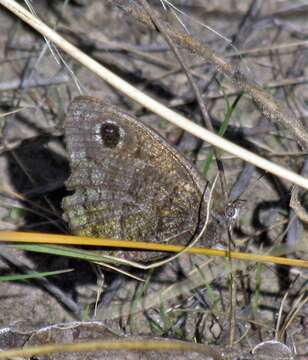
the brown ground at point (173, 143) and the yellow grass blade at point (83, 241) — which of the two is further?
the brown ground at point (173, 143)

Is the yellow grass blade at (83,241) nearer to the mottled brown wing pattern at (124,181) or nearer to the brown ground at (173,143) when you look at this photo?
the brown ground at (173,143)

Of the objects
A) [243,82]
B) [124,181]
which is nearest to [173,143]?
[124,181]

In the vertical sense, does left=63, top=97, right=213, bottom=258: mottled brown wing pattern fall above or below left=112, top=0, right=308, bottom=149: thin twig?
below

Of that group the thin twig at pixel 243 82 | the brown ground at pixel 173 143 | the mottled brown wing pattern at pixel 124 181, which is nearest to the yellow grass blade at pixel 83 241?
the brown ground at pixel 173 143

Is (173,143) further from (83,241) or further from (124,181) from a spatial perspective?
(83,241)

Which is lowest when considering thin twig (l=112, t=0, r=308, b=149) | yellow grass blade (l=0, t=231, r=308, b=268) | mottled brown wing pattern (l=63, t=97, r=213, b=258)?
yellow grass blade (l=0, t=231, r=308, b=268)

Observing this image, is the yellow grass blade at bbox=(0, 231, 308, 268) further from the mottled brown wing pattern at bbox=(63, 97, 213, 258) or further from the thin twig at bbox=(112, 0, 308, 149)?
the thin twig at bbox=(112, 0, 308, 149)

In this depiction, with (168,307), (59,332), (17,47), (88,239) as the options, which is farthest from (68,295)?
(17,47)

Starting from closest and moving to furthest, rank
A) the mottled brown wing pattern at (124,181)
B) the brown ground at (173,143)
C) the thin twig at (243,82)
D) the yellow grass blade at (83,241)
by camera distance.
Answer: the yellow grass blade at (83,241) < the thin twig at (243,82) < the mottled brown wing pattern at (124,181) < the brown ground at (173,143)

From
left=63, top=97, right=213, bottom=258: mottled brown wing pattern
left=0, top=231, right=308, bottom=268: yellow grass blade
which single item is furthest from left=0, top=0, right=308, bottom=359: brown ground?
left=63, top=97, right=213, bottom=258: mottled brown wing pattern
